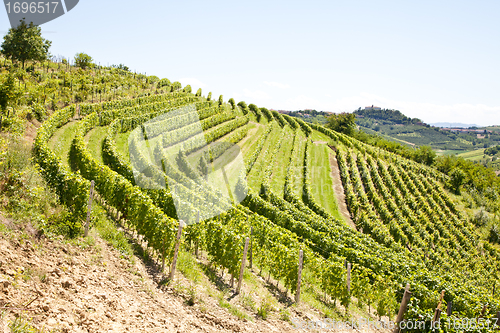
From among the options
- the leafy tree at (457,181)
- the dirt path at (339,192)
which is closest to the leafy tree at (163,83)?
the dirt path at (339,192)

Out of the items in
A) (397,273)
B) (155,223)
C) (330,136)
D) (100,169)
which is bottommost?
(397,273)

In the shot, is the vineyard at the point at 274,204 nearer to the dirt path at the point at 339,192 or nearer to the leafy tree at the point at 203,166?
the leafy tree at the point at 203,166

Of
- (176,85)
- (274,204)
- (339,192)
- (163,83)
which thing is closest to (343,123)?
(176,85)

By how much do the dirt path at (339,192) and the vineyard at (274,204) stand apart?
60 cm

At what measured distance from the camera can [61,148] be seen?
19938mm

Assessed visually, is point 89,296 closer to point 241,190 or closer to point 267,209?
point 267,209

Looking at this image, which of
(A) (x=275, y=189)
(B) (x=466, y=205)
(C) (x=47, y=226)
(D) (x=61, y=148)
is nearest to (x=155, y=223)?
(C) (x=47, y=226)

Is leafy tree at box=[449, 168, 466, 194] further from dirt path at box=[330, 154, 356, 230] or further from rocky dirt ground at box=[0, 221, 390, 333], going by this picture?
rocky dirt ground at box=[0, 221, 390, 333]

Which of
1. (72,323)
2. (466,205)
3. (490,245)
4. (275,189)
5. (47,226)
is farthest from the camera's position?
(466,205)

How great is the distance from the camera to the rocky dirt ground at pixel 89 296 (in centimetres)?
518

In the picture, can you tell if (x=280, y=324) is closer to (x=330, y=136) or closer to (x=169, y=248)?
(x=169, y=248)

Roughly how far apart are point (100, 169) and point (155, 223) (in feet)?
19.3

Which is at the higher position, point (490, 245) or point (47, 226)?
point (47, 226)

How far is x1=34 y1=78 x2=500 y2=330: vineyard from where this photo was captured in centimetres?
1082
